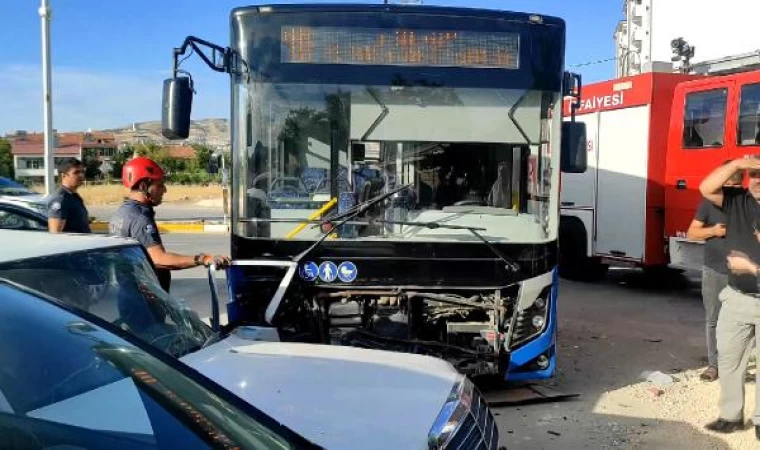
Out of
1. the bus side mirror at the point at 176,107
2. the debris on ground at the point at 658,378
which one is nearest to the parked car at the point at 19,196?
the bus side mirror at the point at 176,107

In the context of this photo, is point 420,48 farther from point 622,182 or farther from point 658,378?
point 622,182

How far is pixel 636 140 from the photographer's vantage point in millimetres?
10773

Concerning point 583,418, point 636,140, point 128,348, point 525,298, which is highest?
point 636,140

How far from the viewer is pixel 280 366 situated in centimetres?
312

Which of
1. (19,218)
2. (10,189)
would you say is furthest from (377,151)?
(10,189)

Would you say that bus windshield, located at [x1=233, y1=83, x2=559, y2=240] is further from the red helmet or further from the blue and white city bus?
the red helmet

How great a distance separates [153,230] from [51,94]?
41.3ft

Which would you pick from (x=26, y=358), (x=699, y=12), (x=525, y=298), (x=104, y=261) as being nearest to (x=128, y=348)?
(x=26, y=358)

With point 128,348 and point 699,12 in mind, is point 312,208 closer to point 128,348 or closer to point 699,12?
point 128,348

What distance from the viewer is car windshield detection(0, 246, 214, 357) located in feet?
10.4

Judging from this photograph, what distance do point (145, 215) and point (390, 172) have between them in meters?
1.79

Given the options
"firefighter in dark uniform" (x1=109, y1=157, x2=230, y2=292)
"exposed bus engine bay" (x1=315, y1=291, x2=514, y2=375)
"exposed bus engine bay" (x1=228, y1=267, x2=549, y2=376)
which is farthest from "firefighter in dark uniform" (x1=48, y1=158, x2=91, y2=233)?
"exposed bus engine bay" (x1=315, y1=291, x2=514, y2=375)

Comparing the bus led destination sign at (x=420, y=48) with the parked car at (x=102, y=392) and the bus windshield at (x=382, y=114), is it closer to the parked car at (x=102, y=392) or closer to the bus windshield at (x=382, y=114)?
the bus windshield at (x=382, y=114)

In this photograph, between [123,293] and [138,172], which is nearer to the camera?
[123,293]
